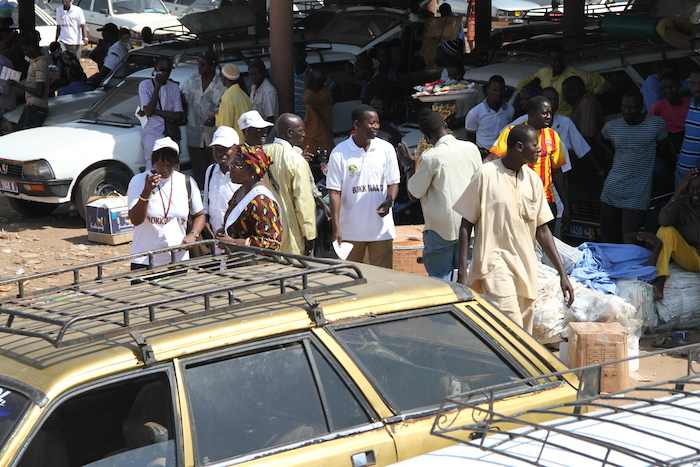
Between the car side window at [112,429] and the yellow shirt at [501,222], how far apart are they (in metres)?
2.60

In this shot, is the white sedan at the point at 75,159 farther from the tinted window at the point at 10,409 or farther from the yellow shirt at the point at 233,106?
the tinted window at the point at 10,409

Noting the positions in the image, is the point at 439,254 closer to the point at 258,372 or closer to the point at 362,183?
the point at 362,183

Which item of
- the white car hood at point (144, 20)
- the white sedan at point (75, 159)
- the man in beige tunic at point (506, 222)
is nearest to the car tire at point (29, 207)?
Answer: the white sedan at point (75, 159)

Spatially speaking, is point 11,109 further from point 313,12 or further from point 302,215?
point 302,215

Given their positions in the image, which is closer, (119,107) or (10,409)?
(10,409)

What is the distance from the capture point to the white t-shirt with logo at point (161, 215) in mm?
5523

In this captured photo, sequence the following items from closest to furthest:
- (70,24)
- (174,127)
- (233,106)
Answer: (233,106)
(174,127)
(70,24)

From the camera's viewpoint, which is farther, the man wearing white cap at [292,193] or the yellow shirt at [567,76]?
the yellow shirt at [567,76]

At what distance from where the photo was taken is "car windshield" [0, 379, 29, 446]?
2.71 m

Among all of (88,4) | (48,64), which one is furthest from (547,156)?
(88,4)

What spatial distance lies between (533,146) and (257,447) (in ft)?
9.02

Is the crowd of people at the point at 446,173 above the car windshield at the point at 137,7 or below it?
below

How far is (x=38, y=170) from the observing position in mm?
10367

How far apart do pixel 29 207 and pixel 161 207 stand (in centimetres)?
675
